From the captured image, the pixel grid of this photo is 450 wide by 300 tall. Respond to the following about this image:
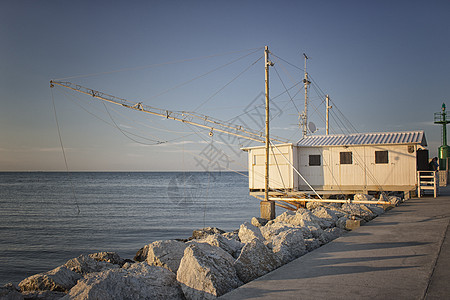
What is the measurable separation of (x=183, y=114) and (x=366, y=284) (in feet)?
60.2

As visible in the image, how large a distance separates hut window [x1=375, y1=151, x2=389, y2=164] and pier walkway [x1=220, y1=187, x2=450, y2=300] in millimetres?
13454

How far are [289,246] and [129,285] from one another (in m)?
3.50

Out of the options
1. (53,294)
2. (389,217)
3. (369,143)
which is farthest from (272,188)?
(53,294)

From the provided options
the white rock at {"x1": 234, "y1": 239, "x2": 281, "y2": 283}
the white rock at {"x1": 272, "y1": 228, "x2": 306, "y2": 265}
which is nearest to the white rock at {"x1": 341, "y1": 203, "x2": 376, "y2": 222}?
the white rock at {"x1": 272, "y1": 228, "x2": 306, "y2": 265}

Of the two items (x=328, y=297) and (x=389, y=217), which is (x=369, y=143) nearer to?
(x=389, y=217)

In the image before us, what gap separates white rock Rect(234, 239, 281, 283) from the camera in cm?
569

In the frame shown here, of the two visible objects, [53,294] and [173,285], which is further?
[53,294]

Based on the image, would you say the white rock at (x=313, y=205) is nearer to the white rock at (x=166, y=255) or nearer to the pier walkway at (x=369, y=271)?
the pier walkway at (x=369, y=271)

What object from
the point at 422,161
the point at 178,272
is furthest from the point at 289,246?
the point at 422,161

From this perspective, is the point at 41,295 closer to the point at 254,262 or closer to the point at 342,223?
the point at 254,262

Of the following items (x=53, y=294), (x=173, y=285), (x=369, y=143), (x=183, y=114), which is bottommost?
(x=53, y=294)

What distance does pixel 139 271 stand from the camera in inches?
223

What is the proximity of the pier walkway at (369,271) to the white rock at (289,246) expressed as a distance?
0.30 meters

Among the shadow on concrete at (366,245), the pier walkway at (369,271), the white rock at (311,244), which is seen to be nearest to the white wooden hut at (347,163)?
the white rock at (311,244)
